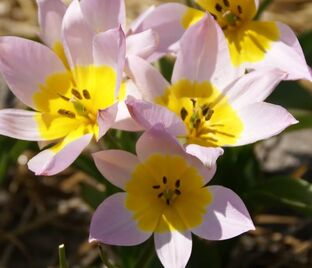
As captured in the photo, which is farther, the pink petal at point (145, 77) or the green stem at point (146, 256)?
the green stem at point (146, 256)

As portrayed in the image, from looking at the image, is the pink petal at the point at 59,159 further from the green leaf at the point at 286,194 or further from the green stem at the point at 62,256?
the green leaf at the point at 286,194

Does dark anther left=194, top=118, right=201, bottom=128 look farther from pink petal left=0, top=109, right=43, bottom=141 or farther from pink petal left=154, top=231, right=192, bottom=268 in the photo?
pink petal left=0, top=109, right=43, bottom=141

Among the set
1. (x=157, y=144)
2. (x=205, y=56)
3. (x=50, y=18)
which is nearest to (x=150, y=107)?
(x=157, y=144)

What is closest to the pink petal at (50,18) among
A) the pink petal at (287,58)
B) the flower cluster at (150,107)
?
the flower cluster at (150,107)

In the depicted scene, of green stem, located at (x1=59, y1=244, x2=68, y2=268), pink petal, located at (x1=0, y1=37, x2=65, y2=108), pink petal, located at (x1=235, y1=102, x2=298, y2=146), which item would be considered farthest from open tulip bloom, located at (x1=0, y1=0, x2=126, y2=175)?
pink petal, located at (x1=235, y1=102, x2=298, y2=146)

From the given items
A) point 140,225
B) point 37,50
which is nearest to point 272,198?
point 140,225

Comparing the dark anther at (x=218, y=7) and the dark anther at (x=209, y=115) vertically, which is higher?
the dark anther at (x=218, y=7)

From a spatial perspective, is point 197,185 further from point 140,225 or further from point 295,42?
point 295,42

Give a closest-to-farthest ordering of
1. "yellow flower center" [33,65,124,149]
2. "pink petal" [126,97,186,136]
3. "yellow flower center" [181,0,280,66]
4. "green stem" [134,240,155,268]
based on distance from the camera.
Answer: "pink petal" [126,97,186,136]
"yellow flower center" [33,65,124,149]
"green stem" [134,240,155,268]
"yellow flower center" [181,0,280,66]
